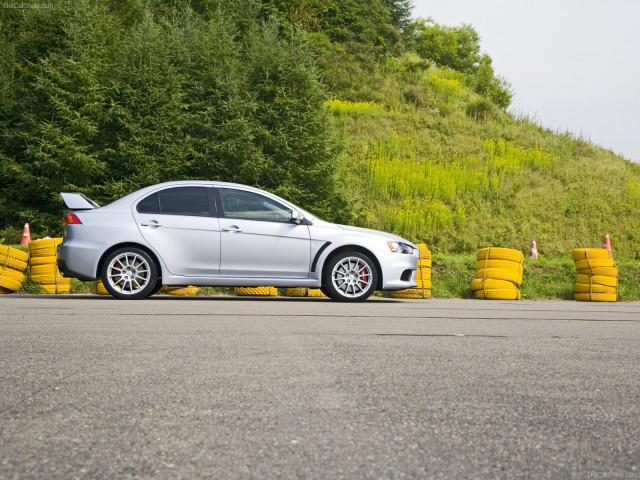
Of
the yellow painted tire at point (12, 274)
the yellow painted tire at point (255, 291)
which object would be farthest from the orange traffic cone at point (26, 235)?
the yellow painted tire at point (255, 291)

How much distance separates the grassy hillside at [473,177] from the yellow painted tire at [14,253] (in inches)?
551

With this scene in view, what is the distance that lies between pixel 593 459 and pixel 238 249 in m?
8.37

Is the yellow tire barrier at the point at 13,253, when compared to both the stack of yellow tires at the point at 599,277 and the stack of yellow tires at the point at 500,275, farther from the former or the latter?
the stack of yellow tires at the point at 599,277

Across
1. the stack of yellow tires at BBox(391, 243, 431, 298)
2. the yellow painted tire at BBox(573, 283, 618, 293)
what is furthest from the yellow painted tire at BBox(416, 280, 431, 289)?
the yellow painted tire at BBox(573, 283, 618, 293)

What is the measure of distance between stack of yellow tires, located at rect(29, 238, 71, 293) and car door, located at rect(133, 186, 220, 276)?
2.91m

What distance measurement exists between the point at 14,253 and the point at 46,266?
0.55 m

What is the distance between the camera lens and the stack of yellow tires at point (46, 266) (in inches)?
525

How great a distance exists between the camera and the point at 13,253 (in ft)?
43.3

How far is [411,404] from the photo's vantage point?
4129mm

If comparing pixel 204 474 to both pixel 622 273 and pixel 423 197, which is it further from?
pixel 423 197

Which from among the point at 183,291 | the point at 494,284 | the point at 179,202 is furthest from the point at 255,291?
the point at 494,284

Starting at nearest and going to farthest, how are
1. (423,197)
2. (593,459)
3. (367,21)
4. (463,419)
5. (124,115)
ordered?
(593,459), (463,419), (124,115), (423,197), (367,21)

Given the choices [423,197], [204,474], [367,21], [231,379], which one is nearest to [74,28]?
[423,197]

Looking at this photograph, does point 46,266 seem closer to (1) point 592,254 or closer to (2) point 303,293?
(2) point 303,293
